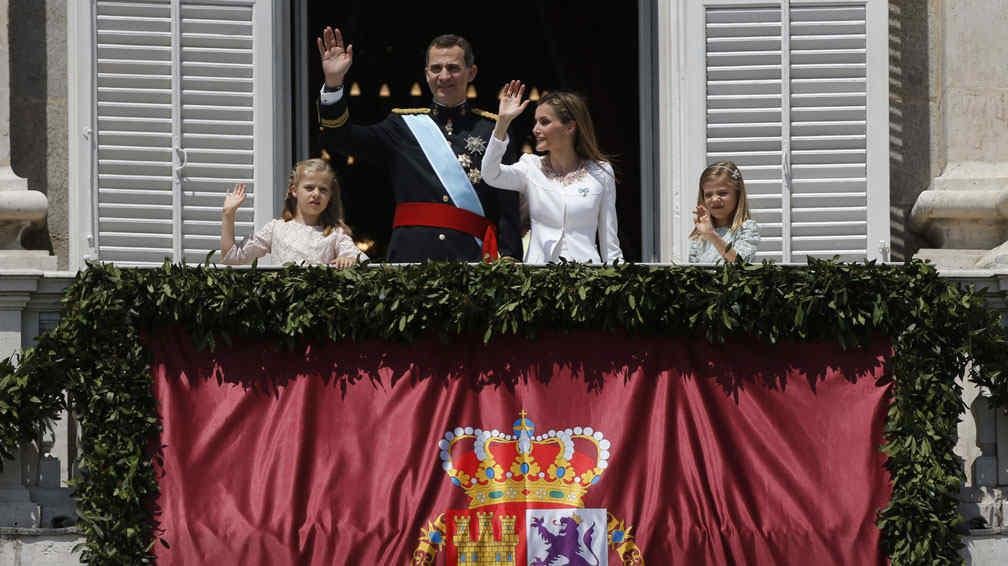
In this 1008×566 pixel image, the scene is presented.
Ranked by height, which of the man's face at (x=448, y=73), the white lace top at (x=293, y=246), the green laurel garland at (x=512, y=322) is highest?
the man's face at (x=448, y=73)

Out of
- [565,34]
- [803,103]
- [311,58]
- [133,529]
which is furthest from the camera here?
[565,34]

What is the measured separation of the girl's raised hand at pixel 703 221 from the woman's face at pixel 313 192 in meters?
1.79

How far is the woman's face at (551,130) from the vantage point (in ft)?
50.2

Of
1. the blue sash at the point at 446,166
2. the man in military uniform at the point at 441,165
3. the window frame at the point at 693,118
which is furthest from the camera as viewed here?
the window frame at the point at 693,118

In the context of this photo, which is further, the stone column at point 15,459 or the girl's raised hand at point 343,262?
the girl's raised hand at point 343,262

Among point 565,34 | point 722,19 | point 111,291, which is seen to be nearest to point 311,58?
point 565,34

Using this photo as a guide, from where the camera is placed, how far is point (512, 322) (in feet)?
48.1

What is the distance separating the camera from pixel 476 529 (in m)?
14.6

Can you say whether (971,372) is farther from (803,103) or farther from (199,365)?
(199,365)

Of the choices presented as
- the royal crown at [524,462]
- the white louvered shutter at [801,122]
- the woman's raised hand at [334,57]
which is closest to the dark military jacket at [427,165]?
the woman's raised hand at [334,57]

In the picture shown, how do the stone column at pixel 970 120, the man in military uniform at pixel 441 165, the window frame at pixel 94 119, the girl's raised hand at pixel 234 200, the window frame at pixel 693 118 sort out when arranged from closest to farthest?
the girl's raised hand at pixel 234 200
the man in military uniform at pixel 441 165
the window frame at pixel 94 119
the window frame at pixel 693 118
the stone column at pixel 970 120

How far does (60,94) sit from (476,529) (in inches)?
146

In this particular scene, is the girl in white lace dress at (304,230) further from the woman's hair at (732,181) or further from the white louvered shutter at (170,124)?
the woman's hair at (732,181)

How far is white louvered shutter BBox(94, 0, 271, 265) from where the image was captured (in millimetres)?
16125
